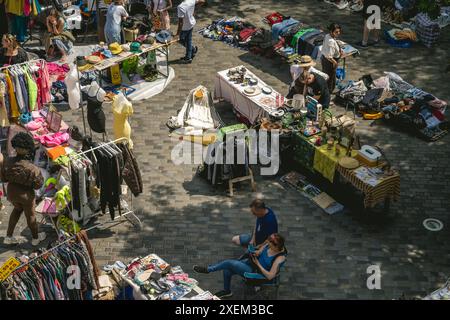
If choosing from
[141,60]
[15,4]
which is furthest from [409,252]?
[15,4]

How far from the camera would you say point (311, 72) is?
16125 millimetres

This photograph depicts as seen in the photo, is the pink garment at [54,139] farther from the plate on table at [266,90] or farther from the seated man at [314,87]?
the seated man at [314,87]

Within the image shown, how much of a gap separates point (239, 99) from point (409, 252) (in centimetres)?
540

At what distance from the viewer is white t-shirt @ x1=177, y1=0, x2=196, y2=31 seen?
711 inches

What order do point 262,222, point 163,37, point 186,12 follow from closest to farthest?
point 262,222
point 163,37
point 186,12

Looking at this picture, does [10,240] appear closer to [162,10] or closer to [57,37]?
[57,37]

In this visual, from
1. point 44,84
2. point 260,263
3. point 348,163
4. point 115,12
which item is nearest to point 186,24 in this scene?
point 115,12

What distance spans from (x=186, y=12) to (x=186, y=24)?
0.30m

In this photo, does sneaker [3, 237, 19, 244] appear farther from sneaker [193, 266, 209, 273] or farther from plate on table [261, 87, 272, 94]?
plate on table [261, 87, 272, 94]

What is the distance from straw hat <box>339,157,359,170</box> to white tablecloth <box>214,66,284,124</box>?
2.24 meters

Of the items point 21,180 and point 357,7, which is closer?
point 21,180

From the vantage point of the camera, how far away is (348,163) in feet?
44.4

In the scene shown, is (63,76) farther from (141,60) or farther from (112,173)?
(112,173)

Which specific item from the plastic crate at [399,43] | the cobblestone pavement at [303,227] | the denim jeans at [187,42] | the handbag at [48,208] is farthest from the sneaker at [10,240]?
the plastic crate at [399,43]
